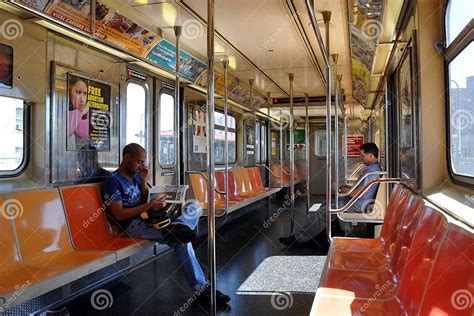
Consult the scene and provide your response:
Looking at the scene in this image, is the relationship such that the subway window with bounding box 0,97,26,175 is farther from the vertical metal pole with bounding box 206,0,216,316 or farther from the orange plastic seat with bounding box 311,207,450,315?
the orange plastic seat with bounding box 311,207,450,315

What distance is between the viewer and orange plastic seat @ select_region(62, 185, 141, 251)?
10.1 ft

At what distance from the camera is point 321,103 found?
957 cm

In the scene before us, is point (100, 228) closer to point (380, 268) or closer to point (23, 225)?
point (23, 225)

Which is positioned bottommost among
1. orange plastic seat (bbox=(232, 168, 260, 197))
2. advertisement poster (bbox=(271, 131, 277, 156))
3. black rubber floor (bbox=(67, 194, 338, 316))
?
black rubber floor (bbox=(67, 194, 338, 316))

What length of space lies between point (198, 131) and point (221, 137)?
5.30 feet

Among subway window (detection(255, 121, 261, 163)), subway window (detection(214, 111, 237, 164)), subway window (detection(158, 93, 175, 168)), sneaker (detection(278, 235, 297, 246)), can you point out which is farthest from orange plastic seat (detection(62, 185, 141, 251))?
subway window (detection(255, 121, 261, 163))

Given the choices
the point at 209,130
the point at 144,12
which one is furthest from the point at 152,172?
the point at 209,130

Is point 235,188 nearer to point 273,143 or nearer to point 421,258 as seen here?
point 273,143

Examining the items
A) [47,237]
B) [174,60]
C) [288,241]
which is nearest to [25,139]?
[47,237]

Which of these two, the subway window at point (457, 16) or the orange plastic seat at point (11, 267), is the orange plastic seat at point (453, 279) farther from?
the orange plastic seat at point (11, 267)

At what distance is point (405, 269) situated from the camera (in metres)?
1.90

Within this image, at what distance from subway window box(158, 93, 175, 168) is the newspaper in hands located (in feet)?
4.09

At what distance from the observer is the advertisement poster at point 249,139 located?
28.8 feet

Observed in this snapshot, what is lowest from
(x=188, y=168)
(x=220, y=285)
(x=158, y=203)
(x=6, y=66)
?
(x=220, y=285)
